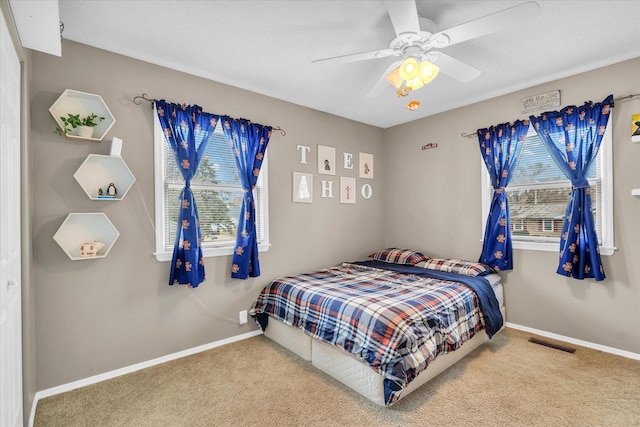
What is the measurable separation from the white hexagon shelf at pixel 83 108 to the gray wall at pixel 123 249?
0.07 m

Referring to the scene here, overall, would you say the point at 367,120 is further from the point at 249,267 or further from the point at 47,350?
the point at 47,350

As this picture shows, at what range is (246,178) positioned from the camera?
310 centimetres

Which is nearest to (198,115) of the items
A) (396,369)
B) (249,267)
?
(249,267)

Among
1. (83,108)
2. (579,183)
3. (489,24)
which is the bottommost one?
(579,183)

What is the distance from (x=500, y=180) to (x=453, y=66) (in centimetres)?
162

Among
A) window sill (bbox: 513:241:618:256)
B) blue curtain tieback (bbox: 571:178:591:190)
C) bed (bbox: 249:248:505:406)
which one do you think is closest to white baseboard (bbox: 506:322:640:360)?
bed (bbox: 249:248:505:406)

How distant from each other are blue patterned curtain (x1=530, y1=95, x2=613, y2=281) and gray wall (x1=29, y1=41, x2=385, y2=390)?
2.67 metres

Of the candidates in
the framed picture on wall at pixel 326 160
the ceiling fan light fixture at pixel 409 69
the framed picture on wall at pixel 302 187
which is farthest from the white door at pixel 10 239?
the framed picture on wall at pixel 326 160

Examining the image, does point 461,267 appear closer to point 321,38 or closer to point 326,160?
point 326,160

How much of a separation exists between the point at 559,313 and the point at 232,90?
3.87 m

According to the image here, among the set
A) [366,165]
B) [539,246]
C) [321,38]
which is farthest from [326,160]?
[539,246]

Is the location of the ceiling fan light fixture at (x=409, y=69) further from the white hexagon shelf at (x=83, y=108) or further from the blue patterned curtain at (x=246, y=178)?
the white hexagon shelf at (x=83, y=108)

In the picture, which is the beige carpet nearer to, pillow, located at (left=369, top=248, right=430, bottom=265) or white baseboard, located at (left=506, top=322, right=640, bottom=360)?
white baseboard, located at (left=506, top=322, right=640, bottom=360)

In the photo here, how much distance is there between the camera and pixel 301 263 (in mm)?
3650
